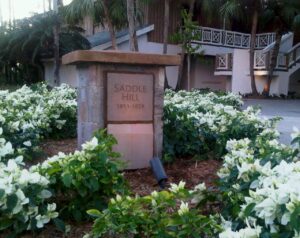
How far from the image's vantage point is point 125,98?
4586 millimetres

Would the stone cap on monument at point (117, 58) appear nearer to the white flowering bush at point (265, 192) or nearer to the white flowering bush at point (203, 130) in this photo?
the white flowering bush at point (203, 130)

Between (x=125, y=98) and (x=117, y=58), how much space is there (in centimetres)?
48

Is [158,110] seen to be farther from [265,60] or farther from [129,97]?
[265,60]

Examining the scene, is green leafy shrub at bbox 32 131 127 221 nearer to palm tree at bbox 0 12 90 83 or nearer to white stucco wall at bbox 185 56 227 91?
palm tree at bbox 0 12 90 83

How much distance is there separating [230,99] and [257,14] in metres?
11.8

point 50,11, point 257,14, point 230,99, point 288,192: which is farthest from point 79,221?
point 50,11

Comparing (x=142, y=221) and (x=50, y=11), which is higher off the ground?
(x=50, y=11)

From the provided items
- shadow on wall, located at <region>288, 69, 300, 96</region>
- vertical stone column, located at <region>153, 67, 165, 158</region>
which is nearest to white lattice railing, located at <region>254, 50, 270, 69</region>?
shadow on wall, located at <region>288, 69, 300, 96</region>

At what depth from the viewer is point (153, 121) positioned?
4824 mm

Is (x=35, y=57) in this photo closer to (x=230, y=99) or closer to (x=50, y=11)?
(x=50, y=11)

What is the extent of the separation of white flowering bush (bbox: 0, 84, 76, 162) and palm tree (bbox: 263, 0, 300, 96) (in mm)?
13717

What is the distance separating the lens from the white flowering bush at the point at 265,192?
1.70 metres

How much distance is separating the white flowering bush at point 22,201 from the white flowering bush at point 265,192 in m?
1.14

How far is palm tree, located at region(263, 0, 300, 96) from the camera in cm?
1853
